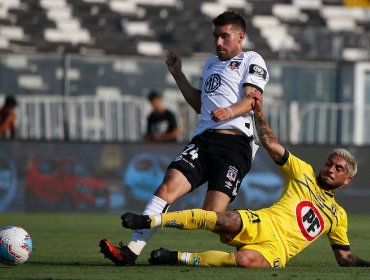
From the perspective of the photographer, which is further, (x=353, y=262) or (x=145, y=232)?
(x=353, y=262)

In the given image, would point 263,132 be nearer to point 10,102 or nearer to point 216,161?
point 216,161

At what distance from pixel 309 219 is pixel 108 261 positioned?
2.05 meters

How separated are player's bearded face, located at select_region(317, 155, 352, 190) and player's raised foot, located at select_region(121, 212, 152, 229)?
1873mm

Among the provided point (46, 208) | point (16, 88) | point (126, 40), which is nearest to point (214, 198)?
point (46, 208)

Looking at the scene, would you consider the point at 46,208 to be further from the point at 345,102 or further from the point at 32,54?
the point at 345,102

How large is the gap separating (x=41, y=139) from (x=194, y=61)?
498 cm

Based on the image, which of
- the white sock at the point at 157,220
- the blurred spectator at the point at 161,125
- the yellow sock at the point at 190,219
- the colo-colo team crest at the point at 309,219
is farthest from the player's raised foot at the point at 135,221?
the blurred spectator at the point at 161,125

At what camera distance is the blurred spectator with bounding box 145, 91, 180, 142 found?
20.3 m

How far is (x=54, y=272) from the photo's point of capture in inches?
340

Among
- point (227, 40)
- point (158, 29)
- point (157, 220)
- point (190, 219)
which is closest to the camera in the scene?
point (157, 220)

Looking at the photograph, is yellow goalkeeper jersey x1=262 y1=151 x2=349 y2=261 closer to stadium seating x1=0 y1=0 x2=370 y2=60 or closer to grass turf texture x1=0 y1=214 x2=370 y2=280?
grass turf texture x1=0 y1=214 x2=370 y2=280

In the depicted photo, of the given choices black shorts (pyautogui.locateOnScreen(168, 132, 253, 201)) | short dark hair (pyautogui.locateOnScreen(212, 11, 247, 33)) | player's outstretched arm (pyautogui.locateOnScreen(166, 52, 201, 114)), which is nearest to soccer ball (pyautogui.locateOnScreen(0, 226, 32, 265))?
black shorts (pyautogui.locateOnScreen(168, 132, 253, 201))

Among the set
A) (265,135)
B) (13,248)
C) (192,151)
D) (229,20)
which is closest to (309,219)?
(265,135)

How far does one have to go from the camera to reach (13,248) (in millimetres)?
9156
